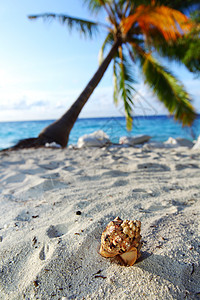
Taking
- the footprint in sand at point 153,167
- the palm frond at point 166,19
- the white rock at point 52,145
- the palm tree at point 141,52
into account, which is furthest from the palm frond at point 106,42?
the footprint in sand at point 153,167

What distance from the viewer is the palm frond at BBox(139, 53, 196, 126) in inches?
267

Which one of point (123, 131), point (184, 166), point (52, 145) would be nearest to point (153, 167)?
point (184, 166)

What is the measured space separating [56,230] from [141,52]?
279 inches

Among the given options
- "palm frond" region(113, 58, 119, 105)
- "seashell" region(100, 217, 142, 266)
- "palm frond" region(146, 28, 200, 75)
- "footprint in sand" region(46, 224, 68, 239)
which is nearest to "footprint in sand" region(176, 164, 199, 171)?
"footprint in sand" region(46, 224, 68, 239)

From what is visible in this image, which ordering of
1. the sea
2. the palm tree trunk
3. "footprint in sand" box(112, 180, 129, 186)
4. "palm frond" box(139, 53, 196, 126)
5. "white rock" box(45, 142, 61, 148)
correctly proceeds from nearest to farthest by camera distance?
1. "footprint in sand" box(112, 180, 129, 186)
2. the sea
3. "white rock" box(45, 142, 61, 148)
4. the palm tree trunk
5. "palm frond" box(139, 53, 196, 126)

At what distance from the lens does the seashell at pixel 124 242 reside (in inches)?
42.0

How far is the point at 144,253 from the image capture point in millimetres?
1201

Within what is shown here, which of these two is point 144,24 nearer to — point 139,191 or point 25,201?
point 139,191

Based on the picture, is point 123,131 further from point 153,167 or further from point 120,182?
point 120,182

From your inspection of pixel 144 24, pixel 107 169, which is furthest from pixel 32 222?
pixel 144 24

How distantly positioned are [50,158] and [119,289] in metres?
3.17

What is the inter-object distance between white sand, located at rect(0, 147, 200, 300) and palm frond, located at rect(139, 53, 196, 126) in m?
4.41

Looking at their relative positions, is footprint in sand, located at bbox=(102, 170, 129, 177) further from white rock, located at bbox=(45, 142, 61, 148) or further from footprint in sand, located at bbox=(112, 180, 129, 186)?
white rock, located at bbox=(45, 142, 61, 148)

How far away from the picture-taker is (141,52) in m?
7.30
